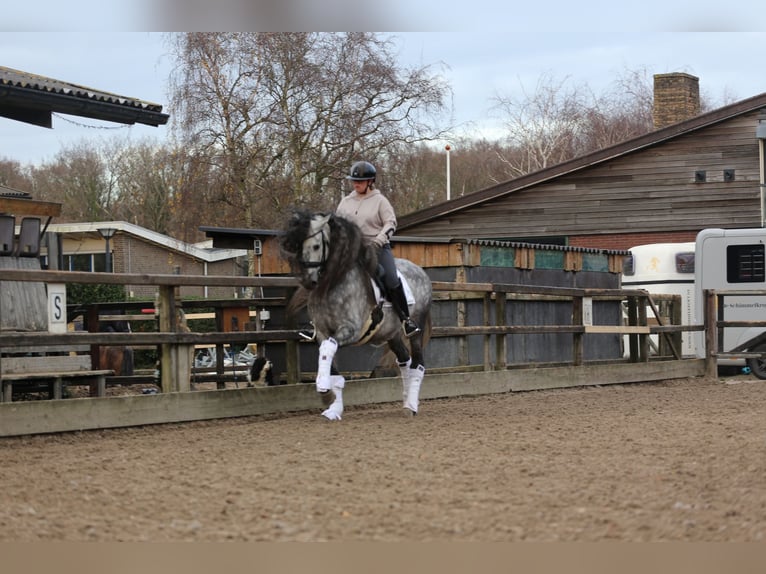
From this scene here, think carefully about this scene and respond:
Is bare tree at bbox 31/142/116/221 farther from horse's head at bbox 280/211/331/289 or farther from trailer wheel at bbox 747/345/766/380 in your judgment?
horse's head at bbox 280/211/331/289

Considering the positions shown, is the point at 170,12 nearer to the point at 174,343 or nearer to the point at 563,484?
the point at 563,484

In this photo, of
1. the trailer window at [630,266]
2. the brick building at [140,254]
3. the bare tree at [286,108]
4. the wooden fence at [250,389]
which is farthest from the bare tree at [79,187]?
the wooden fence at [250,389]

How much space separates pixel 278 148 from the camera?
2908 cm

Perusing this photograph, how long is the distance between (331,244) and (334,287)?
0.36 m

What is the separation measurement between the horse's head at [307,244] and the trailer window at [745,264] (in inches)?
476

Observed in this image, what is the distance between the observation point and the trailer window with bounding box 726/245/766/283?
19359mm

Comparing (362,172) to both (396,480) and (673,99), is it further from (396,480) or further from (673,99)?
(673,99)

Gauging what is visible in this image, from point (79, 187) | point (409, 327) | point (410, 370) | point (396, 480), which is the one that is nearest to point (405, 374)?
point (410, 370)

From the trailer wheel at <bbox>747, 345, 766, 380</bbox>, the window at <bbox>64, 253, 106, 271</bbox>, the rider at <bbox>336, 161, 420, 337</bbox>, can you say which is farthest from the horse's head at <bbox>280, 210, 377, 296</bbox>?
the window at <bbox>64, 253, 106, 271</bbox>

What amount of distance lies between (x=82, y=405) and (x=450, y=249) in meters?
6.37

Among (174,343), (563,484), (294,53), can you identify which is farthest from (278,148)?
(563,484)

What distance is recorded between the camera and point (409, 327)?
9992 millimetres

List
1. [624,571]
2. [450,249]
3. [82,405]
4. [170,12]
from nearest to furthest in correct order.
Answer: [170,12] → [624,571] → [82,405] → [450,249]

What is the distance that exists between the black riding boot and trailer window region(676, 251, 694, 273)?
12074 mm
